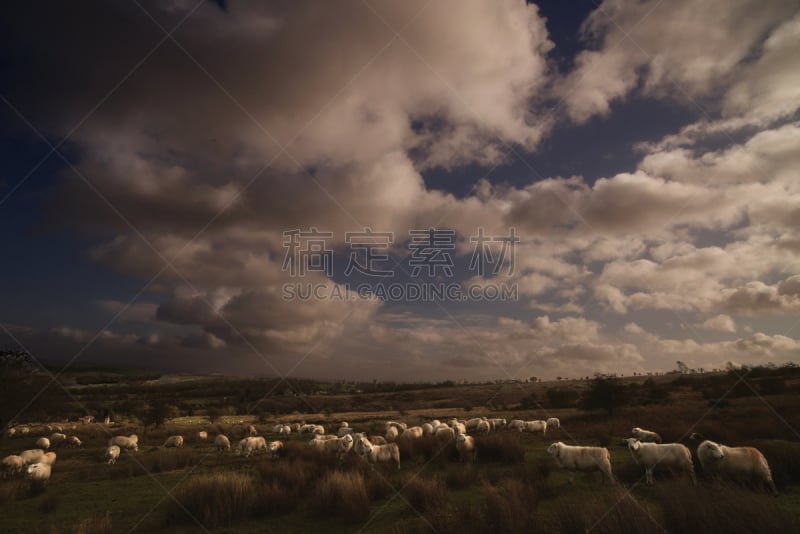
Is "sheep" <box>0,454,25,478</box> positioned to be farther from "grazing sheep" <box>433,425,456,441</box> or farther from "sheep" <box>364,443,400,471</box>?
"grazing sheep" <box>433,425,456,441</box>

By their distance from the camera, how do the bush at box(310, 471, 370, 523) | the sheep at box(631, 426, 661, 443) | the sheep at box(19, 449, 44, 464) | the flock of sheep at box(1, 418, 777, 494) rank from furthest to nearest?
the sheep at box(19, 449, 44, 464), the sheep at box(631, 426, 661, 443), the flock of sheep at box(1, 418, 777, 494), the bush at box(310, 471, 370, 523)

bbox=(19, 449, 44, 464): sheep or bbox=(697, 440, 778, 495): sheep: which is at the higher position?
bbox=(697, 440, 778, 495): sheep

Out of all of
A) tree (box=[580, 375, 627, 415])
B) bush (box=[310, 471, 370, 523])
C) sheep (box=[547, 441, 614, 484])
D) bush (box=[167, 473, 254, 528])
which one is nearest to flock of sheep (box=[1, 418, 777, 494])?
sheep (box=[547, 441, 614, 484])

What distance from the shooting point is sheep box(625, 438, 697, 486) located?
11056 mm

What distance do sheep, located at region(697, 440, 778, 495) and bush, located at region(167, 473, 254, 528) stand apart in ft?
39.4

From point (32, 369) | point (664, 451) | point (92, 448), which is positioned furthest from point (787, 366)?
point (32, 369)

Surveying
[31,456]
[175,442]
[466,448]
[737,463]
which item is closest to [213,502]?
[466,448]

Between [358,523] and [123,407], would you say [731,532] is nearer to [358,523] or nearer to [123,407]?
[358,523]

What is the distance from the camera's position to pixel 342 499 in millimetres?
9484

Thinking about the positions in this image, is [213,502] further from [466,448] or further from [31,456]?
[31,456]

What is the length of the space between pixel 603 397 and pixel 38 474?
1587 inches

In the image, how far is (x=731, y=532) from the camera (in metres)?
5.55

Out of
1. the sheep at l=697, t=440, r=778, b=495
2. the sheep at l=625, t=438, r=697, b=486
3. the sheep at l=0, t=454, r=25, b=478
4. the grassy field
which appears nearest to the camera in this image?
the grassy field

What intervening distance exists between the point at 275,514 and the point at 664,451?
1086 cm
